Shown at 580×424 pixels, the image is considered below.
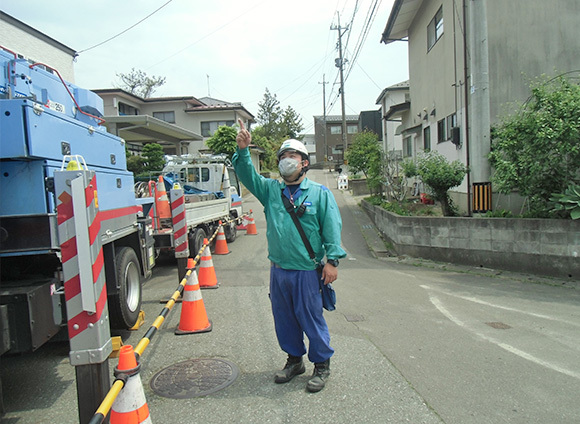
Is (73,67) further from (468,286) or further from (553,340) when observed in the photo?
(553,340)

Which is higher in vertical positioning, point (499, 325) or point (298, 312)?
point (298, 312)

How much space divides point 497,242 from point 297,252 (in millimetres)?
6229

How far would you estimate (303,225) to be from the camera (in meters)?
3.49

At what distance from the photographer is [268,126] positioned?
5253 centimetres

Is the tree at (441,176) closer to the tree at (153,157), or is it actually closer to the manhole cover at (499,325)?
the manhole cover at (499,325)

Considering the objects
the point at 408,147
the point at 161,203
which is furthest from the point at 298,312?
the point at 408,147

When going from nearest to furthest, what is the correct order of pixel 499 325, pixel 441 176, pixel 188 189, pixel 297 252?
pixel 297 252 → pixel 499 325 → pixel 441 176 → pixel 188 189

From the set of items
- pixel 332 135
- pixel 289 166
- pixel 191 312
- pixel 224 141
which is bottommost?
pixel 191 312

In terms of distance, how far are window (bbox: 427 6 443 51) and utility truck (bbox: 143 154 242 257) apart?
8.17 meters

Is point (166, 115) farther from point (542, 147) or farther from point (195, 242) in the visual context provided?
point (542, 147)

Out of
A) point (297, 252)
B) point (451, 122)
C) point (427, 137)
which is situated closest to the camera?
point (297, 252)

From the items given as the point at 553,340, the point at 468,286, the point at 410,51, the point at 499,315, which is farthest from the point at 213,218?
the point at 410,51

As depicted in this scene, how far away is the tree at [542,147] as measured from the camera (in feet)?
23.9

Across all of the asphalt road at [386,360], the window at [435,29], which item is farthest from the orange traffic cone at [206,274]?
the window at [435,29]
